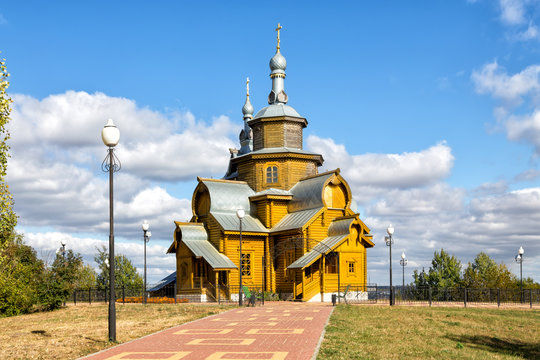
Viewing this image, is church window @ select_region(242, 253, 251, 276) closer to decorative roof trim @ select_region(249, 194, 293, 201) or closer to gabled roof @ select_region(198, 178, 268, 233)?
gabled roof @ select_region(198, 178, 268, 233)

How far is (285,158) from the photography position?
43.2 meters

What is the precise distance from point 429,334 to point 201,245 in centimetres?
2247

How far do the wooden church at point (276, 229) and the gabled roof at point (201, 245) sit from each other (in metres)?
0.07

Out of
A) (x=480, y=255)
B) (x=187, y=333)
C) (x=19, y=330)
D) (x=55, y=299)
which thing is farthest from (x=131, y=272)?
(x=187, y=333)

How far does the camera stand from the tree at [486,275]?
48.3m

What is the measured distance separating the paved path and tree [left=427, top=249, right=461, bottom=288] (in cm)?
3720

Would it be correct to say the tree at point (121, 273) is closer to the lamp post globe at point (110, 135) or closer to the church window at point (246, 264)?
the church window at point (246, 264)

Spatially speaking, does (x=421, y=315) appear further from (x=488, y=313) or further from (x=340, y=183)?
(x=340, y=183)

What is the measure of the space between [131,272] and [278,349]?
4818 centimetres

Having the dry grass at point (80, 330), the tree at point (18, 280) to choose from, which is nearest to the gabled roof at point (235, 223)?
the tree at point (18, 280)

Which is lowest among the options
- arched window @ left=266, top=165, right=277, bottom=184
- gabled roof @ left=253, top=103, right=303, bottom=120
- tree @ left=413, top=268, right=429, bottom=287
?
tree @ left=413, top=268, right=429, bottom=287

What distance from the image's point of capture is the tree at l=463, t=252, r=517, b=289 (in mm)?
48319

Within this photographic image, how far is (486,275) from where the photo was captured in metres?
51.2

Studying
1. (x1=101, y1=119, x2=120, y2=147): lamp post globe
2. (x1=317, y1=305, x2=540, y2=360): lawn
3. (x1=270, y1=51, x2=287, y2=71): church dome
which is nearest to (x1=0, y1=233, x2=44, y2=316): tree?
(x1=101, y1=119, x2=120, y2=147): lamp post globe
